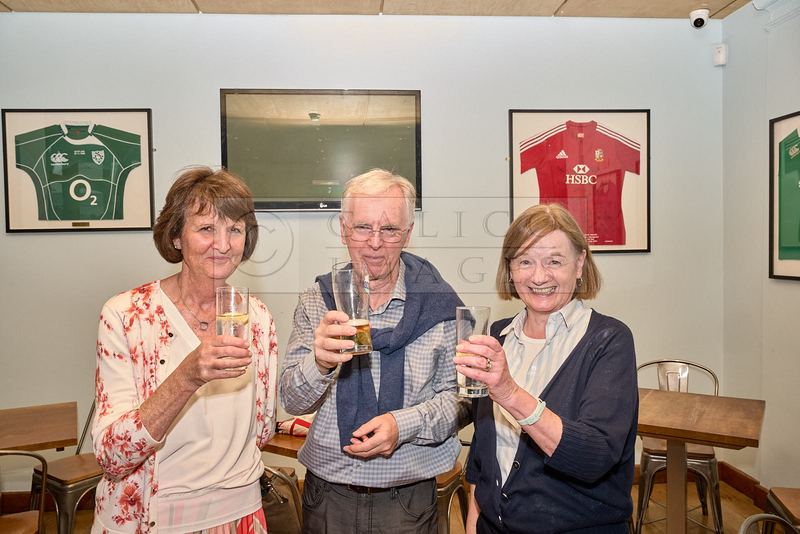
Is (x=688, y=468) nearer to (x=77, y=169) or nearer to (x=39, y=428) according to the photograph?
(x=39, y=428)

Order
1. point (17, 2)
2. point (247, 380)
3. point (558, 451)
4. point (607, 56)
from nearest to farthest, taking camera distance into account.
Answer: point (558, 451)
point (247, 380)
point (17, 2)
point (607, 56)

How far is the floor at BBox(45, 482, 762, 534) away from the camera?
10.7 ft

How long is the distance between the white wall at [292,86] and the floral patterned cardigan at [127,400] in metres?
2.03

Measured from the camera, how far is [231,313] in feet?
4.01

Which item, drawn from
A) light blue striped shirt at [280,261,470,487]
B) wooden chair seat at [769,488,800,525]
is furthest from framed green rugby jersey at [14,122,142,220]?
wooden chair seat at [769,488,800,525]

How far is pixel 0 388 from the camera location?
11.7ft

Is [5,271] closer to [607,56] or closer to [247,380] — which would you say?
[247,380]

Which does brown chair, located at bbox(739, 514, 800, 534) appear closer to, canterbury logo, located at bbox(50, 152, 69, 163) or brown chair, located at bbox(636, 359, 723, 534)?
brown chair, located at bbox(636, 359, 723, 534)

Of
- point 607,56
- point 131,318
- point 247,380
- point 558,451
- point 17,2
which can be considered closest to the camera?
point 558,451

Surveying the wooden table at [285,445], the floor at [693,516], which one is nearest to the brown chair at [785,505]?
the floor at [693,516]

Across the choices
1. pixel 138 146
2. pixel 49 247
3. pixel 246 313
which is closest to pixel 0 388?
pixel 49 247

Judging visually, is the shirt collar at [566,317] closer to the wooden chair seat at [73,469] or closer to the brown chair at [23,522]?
the brown chair at [23,522]

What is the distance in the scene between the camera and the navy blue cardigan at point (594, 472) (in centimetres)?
131

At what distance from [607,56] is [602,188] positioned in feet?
2.74
